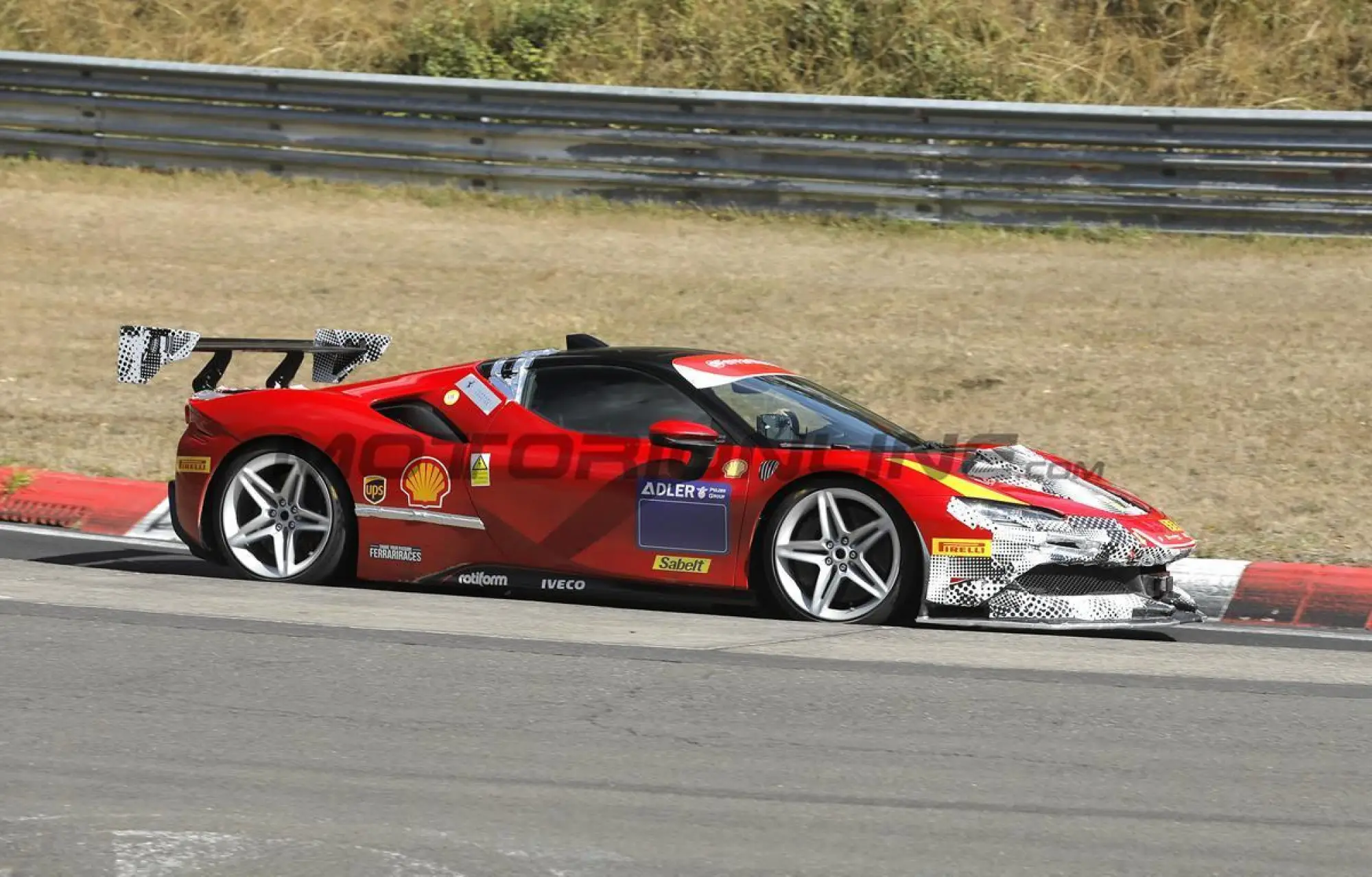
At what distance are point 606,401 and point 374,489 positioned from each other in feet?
3.56

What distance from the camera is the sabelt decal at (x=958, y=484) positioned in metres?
7.05

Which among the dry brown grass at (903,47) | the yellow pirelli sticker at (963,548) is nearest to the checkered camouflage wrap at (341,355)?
the yellow pirelli sticker at (963,548)

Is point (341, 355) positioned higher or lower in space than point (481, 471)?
higher

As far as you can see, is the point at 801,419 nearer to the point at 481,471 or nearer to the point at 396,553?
the point at 481,471

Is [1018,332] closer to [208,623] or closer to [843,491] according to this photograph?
[843,491]

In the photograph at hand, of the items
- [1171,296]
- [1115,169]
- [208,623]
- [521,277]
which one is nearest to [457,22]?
[521,277]

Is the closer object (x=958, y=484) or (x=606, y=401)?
(x=958, y=484)

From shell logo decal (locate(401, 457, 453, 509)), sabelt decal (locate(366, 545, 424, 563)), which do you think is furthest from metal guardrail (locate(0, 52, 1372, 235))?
sabelt decal (locate(366, 545, 424, 563))

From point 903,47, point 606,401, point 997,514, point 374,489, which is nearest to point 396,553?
point 374,489

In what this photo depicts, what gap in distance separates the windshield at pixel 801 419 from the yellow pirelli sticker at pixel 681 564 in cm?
57

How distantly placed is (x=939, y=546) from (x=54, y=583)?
12.3 ft

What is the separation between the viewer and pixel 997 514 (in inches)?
275

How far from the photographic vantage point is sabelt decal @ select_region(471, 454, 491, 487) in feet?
24.6

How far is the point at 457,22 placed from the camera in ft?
61.0
